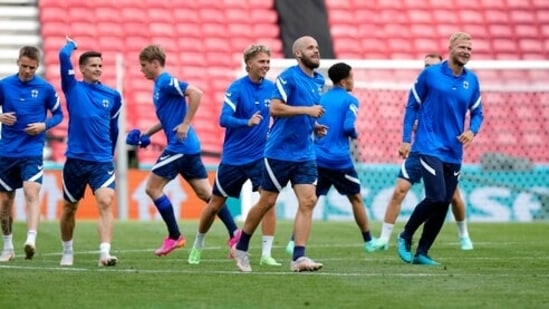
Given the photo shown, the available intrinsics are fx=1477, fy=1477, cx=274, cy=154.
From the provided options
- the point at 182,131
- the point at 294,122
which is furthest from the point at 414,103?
the point at 182,131

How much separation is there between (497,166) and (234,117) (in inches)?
465

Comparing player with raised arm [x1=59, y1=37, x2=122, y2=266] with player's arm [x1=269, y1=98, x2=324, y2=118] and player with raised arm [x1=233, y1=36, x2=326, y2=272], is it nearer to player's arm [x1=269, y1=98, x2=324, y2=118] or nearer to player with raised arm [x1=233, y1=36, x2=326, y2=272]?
player with raised arm [x1=233, y1=36, x2=326, y2=272]

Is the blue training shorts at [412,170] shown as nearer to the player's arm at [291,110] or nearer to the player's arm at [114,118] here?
the player's arm at [114,118]

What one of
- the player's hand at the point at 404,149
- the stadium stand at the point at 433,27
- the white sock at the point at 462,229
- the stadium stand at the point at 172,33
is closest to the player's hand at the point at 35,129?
the player's hand at the point at 404,149

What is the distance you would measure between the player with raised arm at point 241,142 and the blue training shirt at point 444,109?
1.47 m

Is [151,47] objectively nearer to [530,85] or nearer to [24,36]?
[530,85]

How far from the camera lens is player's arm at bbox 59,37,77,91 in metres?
12.8

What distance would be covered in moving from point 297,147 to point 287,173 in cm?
23

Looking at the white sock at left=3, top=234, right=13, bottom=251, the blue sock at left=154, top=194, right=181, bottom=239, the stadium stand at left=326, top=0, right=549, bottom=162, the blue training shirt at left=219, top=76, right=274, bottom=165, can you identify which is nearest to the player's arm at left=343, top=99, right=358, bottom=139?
the blue training shirt at left=219, top=76, right=274, bottom=165

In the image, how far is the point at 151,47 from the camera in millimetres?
13992

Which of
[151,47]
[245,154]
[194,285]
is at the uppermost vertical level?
[151,47]

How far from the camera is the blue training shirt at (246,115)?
44.5 ft

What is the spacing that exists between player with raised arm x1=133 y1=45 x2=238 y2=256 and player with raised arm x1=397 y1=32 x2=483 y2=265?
227 cm

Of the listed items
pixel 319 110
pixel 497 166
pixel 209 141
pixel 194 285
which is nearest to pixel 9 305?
pixel 194 285
